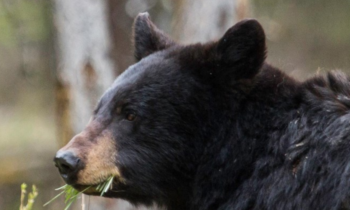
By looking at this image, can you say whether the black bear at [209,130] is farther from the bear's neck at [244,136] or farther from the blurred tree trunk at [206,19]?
the blurred tree trunk at [206,19]

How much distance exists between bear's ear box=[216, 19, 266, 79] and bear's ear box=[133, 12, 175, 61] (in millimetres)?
836

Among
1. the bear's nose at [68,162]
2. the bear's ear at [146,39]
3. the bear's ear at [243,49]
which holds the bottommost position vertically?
the bear's nose at [68,162]

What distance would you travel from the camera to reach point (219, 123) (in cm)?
450

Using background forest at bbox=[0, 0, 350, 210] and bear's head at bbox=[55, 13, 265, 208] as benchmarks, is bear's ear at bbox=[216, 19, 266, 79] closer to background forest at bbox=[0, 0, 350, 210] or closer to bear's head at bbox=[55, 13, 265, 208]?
bear's head at bbox=[55, 13, 265, 208]

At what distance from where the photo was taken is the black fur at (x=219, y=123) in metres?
4.21

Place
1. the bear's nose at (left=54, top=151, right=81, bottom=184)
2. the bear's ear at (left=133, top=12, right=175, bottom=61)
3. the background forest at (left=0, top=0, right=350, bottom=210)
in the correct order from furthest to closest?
the background forest at (left=0, top=0, right=350, bottom=210)
the bear's ear at (left=133, top=12, right=175, bottom=61)
the bear's nose at (left=54, top=151, right=81, bottom=184)

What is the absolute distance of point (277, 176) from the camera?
13.7ft

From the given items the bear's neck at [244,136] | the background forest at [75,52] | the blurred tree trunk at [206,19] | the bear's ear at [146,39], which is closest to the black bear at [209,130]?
the bear's neck at [244,136]

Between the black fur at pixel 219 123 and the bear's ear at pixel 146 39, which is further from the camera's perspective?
the bear's ear at pixel 146 39

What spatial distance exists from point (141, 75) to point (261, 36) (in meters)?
0.90

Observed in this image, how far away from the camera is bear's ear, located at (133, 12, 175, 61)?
5285 millimetres

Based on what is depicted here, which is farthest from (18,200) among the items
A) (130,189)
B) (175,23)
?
(130,189)

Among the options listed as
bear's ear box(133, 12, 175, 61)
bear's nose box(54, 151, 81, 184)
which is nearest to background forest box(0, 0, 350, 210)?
bear's ear box(133, 12, 175, 61)

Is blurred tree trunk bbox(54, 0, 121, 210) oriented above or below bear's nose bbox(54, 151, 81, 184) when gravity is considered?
above
